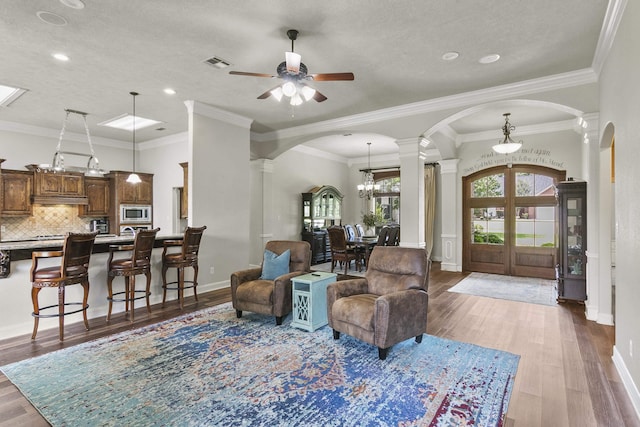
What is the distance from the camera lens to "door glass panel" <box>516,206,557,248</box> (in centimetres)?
682

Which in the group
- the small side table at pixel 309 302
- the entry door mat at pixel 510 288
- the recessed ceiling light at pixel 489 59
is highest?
the recessed ceiling light at pixel 489 59

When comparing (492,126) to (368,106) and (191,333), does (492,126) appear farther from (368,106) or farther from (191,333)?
(191,333)

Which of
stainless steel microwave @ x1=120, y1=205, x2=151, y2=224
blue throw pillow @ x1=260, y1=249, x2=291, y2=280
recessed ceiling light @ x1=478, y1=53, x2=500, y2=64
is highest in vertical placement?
recessed ceiling light @ x1=478, y1=53, x2=500, y2=64

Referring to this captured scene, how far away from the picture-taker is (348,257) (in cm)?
696

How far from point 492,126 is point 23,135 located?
936cm

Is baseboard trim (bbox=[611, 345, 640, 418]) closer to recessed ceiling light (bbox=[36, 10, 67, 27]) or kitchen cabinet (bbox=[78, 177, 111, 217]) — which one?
recessed ceiling light (bbox=[36, 10, 67, 27])

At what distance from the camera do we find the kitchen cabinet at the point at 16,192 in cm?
620

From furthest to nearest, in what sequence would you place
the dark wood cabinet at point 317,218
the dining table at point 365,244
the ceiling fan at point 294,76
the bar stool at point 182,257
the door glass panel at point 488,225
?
the dark wood cabinet at point 317,218
the door glass panel at point 488,225
the dining table at point 365,244
the bar stool at point 182,257
the ceiling fan at point 294,76

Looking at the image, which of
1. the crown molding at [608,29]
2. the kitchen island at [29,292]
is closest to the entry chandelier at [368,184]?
the crown molding at [608,29]

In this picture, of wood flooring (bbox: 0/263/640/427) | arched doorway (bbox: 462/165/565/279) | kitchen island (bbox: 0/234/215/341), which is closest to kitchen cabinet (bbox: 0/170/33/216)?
kitchen island (bbox: 0/234/215/341)

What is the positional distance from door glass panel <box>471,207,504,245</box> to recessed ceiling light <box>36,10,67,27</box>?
24.9 feet

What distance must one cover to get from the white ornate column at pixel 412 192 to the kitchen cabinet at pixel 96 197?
21.4ft

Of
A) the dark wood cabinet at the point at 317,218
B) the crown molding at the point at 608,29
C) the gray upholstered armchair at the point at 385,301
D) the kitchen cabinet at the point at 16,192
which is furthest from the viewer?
the dark wood cabinet at the point at 317,218

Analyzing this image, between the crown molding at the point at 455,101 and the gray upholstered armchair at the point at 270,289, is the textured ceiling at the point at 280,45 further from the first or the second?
the gray upholstered armchair at the point at 270,289
